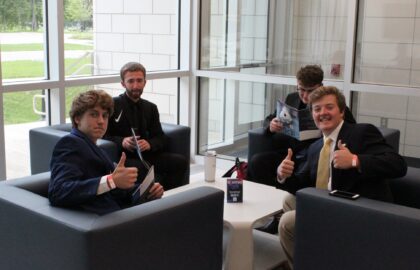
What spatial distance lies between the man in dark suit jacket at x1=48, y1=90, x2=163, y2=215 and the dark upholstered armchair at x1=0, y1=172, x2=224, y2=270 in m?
0.09

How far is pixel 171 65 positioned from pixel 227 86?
0.70 metres

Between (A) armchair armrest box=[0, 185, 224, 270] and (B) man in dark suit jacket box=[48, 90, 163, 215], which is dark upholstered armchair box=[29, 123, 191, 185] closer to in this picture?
(B) man in dark suit jacket box=[48, 90, 163, 215]

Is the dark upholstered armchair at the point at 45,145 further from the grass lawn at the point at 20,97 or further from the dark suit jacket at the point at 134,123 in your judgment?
the grass lawn at the point at 20,97

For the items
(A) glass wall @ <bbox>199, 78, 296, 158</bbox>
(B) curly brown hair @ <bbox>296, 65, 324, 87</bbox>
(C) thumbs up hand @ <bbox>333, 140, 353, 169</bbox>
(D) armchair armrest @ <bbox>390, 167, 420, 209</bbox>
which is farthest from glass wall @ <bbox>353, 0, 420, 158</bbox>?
(C) thumbs up hand @ <bbox>333, 140, 353, 169</bbox>

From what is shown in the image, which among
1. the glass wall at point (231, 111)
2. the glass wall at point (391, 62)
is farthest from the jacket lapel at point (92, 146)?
the glass wall at point (231, 111)

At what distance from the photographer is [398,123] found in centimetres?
473

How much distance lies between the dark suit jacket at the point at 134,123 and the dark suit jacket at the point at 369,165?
1.83 m

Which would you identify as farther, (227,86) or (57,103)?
(227,86)

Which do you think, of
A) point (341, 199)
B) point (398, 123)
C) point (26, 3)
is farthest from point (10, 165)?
point (398, 123)

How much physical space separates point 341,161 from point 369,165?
136 millimetres

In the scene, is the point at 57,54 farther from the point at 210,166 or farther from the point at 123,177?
the point at 123,177

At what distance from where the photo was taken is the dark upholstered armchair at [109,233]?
7.09 ft

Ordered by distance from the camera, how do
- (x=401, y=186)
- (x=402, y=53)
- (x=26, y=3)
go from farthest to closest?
1. (x=402, y=53)
2. (x=26, y=3)
3. (x=401, y=186)

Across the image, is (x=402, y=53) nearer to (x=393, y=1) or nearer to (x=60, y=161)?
(x=393, y=1)
